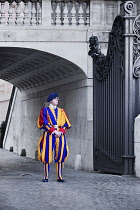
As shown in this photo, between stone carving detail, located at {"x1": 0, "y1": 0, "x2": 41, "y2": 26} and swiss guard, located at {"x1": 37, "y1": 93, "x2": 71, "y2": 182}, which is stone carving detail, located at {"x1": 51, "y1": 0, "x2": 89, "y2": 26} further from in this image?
swiss guard, located at {"x1": 37, "y1": 93, "x2": 71, "y2": 182}

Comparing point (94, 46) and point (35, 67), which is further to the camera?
point (35, 67)

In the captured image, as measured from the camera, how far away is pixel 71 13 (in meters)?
15.4

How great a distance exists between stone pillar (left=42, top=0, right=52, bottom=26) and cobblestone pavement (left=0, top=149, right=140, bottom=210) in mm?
3967

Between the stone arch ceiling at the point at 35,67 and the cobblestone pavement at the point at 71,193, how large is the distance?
11.5ft

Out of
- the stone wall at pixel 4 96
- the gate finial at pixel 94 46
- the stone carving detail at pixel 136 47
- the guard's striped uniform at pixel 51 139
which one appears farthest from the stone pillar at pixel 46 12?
the stone wall at pixel 4 96

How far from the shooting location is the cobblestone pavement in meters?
8.55

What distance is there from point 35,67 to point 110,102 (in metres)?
4.66

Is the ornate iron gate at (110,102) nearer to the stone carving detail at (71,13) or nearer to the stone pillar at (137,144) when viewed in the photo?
the stone pillar at (137,144)

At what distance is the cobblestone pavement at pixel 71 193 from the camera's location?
855cm

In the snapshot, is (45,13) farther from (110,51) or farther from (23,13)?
(110,51)

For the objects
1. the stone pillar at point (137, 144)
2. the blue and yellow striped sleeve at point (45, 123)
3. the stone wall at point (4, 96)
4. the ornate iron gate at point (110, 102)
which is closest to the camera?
the blue and yellow striped sleeve at point (45, 123)

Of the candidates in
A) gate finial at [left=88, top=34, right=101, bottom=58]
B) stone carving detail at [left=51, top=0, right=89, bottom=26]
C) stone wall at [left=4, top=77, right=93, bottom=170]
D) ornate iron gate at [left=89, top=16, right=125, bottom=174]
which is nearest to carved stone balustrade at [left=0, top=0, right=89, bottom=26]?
stone carving detail at [left=51, top=0, right=89, bottom=26]

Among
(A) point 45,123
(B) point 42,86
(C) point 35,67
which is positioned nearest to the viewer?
(A) point 45,123

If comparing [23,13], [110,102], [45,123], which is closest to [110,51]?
[110,102]
